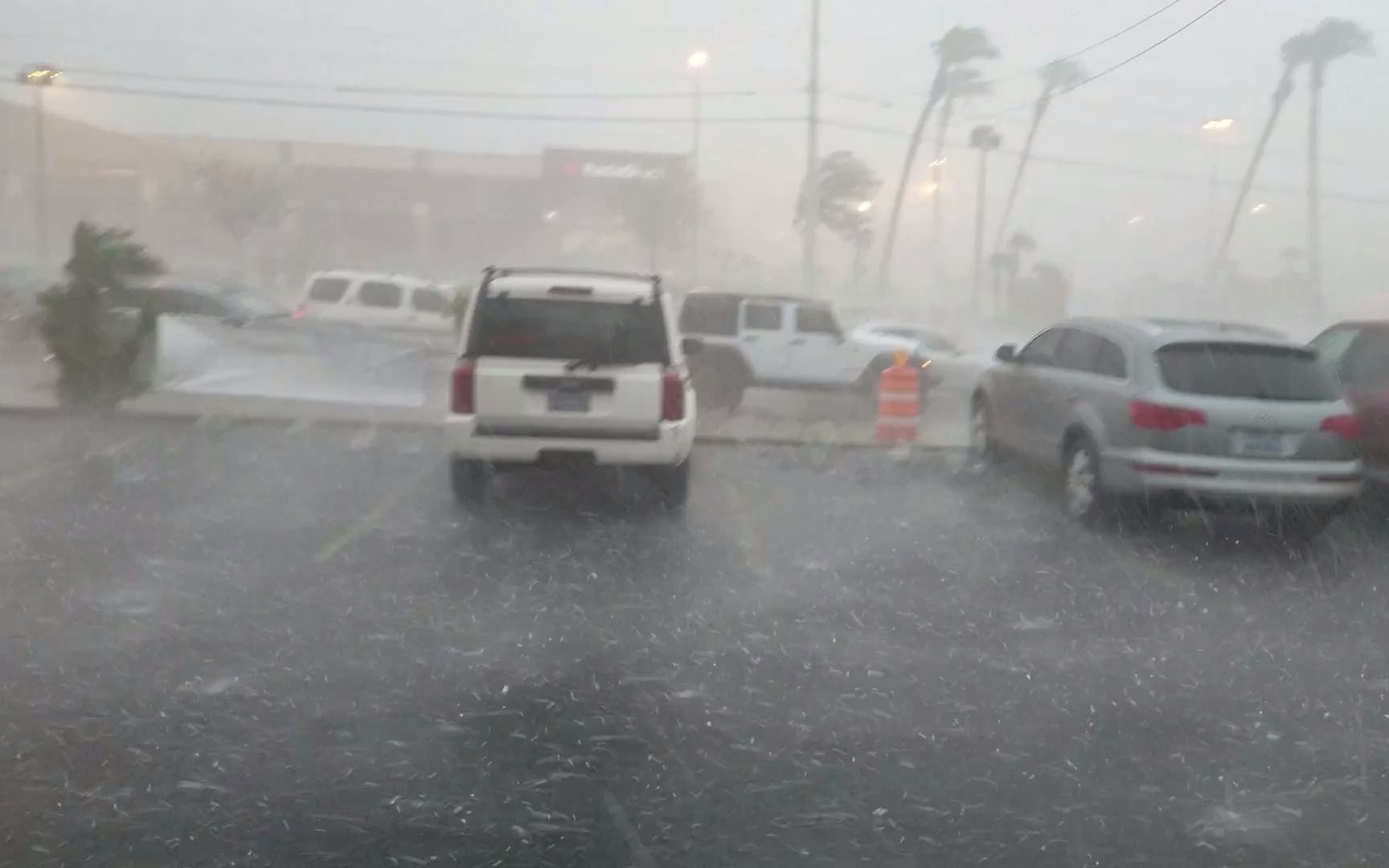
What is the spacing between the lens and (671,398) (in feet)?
30.5

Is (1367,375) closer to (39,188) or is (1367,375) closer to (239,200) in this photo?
(239,200)

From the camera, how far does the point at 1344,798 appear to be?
183 inches

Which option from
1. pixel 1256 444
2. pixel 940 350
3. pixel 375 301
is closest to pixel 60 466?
pixel 1256 444

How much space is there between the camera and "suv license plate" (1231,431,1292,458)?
8836mm

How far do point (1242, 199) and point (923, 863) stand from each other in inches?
1169

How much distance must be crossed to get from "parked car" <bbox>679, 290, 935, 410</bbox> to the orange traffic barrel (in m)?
2.63

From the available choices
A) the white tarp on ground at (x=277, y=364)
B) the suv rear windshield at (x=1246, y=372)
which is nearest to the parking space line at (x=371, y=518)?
the white tarp on ground at (x=277, y=364)

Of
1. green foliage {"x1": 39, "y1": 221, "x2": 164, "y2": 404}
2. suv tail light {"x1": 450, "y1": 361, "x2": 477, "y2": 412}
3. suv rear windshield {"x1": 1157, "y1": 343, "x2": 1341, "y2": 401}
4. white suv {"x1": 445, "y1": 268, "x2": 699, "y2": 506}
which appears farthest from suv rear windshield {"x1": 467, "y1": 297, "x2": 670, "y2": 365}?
green foliage {"x1": 39, "y1": 221, "x2": 164, "y2": 404}

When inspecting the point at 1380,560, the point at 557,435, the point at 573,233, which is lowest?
the point at 1380,560

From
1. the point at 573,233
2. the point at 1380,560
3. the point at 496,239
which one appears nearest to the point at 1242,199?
the point at 573,233

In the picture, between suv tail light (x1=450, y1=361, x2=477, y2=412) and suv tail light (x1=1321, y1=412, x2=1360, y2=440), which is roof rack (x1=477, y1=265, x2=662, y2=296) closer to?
suv tail light (x1=450, y1=361, x2=477, y2=412)

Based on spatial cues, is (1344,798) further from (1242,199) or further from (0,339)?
(1242,199)

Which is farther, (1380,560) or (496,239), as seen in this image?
(496,239)

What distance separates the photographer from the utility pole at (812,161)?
27.0m
